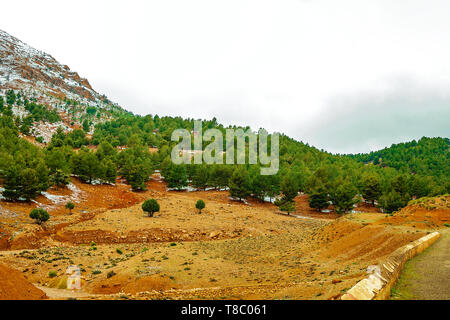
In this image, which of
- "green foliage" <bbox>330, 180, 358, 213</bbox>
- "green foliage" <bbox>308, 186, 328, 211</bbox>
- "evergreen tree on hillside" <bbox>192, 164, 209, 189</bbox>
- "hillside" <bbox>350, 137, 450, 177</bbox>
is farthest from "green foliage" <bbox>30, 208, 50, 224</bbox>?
"hillside" <bbox>350, 137, 450, 177</bbox>

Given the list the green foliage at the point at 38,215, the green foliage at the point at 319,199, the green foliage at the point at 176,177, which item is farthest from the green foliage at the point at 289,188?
the green foliage at the point at 38,215

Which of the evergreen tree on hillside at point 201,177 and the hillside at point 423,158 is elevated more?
the hillside at point 423,158

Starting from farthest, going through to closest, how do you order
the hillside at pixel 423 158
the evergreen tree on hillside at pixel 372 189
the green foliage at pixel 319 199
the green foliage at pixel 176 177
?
the hillside at pixel 423 158 < the green foliage at pixel 176 177 < the evergreen tree on hillside at pixel 372 189 < the green foliage at pixel 319 199

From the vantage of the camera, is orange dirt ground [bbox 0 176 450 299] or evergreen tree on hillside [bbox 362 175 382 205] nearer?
orange dirt ground [bbox 0 176 450 299]

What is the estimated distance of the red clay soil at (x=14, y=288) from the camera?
31.3ft

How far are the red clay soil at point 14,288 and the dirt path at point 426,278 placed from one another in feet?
44.0

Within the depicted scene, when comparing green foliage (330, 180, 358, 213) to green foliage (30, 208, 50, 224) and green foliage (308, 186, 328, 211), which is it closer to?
green foliage (308, 186, 328, 211)

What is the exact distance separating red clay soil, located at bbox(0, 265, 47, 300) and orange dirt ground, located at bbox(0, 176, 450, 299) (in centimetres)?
250

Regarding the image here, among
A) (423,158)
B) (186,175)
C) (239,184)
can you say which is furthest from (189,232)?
(423,158)

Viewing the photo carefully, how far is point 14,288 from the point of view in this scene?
1003 centimetres

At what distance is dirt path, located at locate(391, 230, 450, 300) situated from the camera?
289 inches

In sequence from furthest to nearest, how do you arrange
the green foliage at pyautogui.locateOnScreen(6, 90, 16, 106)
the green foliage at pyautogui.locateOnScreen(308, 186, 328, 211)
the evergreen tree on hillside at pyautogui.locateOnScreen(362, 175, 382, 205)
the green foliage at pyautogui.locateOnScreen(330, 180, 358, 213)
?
the green foliage at pyautogui.locateOnScreen(6, 90, 16, 106), the evergreen tree on hillside at pyautogui.locateOnScreen(362, 175, 382, 205), the green foliage at pyautogui.locateOnScreen(308, 186, 328, 211), the green foliage at pyautogui.locateOnScreen(330, 180, 358, 213)

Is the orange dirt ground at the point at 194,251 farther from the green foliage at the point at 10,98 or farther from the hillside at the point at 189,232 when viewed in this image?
the green foliage at the point at 10,98
